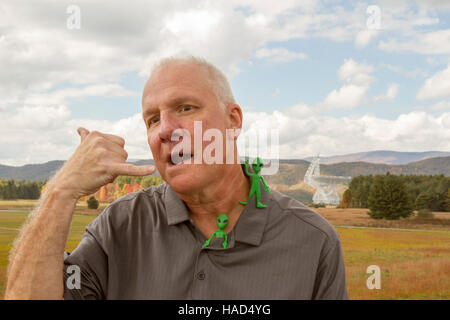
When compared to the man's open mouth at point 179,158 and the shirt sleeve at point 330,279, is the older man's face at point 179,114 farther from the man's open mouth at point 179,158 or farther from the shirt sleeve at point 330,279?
the shirt sleeve at point 330,279

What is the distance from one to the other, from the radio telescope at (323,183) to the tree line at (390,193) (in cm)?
107

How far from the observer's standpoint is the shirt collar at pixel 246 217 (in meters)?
1.84

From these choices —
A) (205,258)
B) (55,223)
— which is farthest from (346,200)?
(55,223)

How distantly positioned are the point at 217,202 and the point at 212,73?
652 mm

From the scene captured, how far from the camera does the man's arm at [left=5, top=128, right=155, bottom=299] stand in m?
1.60

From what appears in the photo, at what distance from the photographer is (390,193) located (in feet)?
96.6

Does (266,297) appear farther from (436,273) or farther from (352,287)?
(436,273)

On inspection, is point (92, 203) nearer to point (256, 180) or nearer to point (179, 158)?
point (256, 180)

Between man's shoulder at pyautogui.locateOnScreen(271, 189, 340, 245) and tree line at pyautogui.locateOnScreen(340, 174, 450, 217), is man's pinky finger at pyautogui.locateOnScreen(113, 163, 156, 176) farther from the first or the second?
tree line at pyautogui.locateOnScreen(340, 174, 450, 217)

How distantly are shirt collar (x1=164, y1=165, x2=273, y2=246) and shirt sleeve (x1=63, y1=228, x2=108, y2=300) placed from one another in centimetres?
39

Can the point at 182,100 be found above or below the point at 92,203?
above
